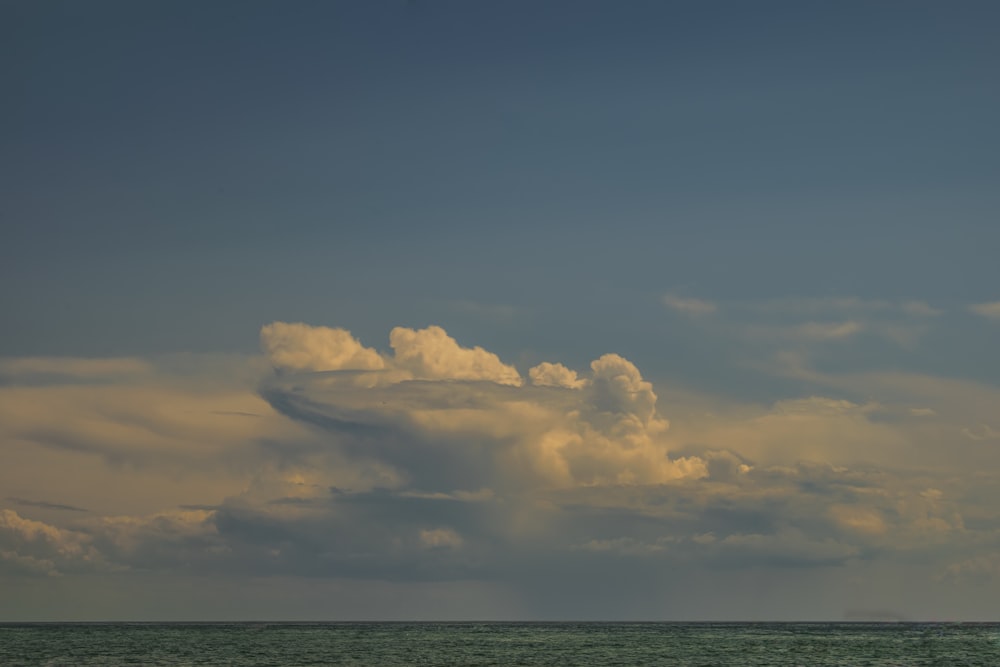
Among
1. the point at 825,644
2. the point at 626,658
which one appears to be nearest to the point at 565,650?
the point at 626,658

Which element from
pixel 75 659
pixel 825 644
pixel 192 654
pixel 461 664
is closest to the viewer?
pixel 461 664

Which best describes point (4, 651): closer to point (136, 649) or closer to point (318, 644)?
point (136, 649)

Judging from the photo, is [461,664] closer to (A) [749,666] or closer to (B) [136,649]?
(A) [749,666]

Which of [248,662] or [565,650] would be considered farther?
[565,650]

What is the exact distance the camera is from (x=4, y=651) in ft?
551

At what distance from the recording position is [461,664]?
5103 inches

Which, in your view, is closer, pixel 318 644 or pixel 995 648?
pixel 995 648

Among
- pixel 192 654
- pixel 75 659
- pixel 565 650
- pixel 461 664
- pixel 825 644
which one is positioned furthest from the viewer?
pixel 825 644

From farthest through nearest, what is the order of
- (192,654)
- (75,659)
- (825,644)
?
(825,644)
(192,654)
(75,659)

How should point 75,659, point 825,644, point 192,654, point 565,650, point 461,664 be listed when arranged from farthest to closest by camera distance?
point 825,644 < point 565,650 < point 192,654 < point 75,659 < point 461,664

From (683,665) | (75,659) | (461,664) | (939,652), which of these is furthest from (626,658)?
(75,659)

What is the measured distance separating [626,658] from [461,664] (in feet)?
95.9

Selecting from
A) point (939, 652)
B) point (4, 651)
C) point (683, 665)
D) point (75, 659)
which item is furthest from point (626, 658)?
point (4, 651)

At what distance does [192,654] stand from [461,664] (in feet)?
163
